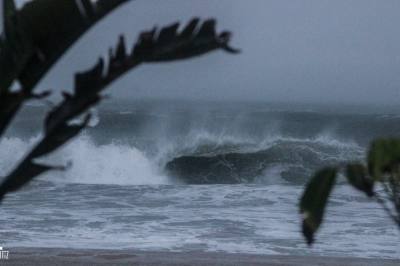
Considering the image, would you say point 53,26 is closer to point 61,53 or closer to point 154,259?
point 61,53

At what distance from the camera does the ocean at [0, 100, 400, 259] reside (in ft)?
33.1

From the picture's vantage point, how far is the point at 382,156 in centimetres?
252

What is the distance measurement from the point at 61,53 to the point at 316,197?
33.4 inches

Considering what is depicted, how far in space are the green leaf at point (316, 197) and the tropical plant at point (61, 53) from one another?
18.2 inches

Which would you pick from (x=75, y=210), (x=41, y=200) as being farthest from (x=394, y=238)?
(x=41, y=200)

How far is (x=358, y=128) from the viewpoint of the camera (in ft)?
109

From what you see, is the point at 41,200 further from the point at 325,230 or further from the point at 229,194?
the point at 325,230

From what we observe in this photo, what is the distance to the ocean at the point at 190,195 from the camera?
33.1ft

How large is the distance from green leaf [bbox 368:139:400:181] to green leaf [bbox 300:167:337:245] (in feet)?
0.38

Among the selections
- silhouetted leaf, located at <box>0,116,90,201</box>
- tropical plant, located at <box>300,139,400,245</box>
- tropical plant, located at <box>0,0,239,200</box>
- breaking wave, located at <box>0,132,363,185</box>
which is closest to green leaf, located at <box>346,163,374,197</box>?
tropical plant, located at <box>300,139,400,245</box>

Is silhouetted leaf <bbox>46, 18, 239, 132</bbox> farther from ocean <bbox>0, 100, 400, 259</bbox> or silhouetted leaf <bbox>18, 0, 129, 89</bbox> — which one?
ocean <bbox>0, 100, 400, 259</bbox>

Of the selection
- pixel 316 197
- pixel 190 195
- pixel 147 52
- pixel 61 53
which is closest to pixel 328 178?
pixel 316 197

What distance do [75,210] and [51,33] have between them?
10359 mm

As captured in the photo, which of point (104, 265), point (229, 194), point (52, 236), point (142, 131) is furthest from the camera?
point (142, 131)
